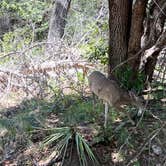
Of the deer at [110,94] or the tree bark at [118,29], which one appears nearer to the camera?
the deer at [110,94]

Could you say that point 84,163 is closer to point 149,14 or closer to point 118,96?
point 118,96

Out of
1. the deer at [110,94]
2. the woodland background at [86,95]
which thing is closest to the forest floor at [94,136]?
the woodland background at [86,95]

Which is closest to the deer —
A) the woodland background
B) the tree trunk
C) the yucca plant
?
the woodland background

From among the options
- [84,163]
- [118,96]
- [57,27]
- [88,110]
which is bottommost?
[84,163]

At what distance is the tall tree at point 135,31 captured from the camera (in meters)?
4.48

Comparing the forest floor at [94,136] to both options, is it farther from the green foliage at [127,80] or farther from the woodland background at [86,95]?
the green foliage at [127,80]

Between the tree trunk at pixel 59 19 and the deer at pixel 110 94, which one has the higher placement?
the tree trunk at pixel 59 19

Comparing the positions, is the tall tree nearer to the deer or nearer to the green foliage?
the green foliage

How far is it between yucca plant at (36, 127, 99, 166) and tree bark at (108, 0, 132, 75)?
3.71ft

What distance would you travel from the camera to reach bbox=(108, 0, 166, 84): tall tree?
177 inches

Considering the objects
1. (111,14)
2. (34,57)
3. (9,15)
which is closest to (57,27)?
(34,57)

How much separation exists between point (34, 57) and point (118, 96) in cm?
196

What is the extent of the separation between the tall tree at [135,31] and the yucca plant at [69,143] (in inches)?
44.5

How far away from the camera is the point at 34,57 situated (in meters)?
5.44
